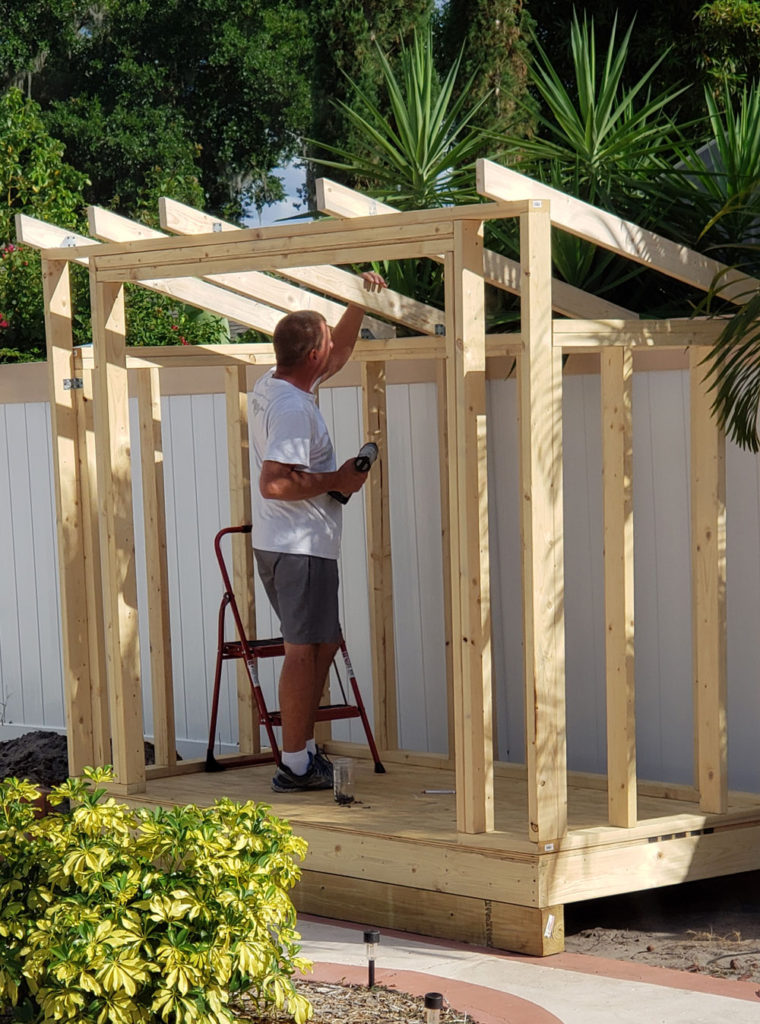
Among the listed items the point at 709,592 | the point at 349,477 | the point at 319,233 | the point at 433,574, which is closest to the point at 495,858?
the point at 709,592

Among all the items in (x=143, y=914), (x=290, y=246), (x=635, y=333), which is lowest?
(x=143, y=914)

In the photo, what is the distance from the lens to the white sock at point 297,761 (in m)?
6.20

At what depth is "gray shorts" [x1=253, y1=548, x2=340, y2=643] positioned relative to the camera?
6074 millimetres

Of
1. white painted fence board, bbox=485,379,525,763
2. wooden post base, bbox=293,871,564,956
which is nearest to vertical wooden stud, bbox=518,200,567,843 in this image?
wooden post base, bbox=293,871,564,956

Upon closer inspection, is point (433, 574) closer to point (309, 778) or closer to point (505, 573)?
point (505, 573)

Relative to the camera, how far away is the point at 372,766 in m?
6.84

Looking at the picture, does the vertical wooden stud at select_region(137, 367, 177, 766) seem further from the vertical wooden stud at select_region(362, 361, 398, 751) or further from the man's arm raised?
the man's arm raised

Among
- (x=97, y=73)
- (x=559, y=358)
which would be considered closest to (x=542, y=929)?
(x=559, y=358)

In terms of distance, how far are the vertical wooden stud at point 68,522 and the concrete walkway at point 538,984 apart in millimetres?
1788

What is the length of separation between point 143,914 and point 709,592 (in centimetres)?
264

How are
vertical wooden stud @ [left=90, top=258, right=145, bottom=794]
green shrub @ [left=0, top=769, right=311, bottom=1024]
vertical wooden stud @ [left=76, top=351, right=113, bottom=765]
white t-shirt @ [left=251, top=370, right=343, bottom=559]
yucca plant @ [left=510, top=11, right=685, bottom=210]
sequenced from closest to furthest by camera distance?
green shrub @ [left=0, top=769, right=311, bottom=1024] → white t-shirt @ [left=251, top=370, right=343, bottom=559] → vertical wooden stud @ [left=90, top=258, right=145, bottom=794] → vertical wooden stud @ [left=76, top=351, right=113, bottom=765] → yucca plant @ [left=510, top=11, right=685, bottom=210]

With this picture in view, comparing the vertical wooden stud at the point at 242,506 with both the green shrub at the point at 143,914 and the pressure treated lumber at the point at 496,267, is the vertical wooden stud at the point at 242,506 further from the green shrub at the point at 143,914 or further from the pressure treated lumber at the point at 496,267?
the green shrub at the point at 143,914

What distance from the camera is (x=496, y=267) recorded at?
5.47m

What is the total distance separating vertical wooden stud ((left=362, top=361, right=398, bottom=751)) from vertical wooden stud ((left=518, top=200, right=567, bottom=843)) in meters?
2.04
